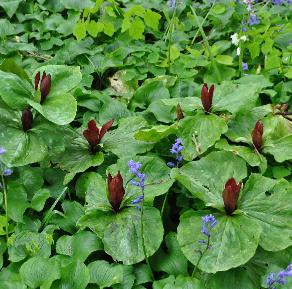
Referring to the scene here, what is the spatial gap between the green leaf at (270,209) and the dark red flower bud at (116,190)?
538 millimetres

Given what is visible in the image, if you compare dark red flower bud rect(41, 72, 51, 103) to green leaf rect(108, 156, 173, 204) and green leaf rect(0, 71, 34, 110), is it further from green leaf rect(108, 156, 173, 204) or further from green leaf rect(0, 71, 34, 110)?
green leaf rect(108, 156, 173, 204)

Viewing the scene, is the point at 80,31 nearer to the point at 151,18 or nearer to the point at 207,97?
the point at 151,18

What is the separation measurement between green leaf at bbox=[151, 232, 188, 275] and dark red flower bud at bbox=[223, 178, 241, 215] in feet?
0.92

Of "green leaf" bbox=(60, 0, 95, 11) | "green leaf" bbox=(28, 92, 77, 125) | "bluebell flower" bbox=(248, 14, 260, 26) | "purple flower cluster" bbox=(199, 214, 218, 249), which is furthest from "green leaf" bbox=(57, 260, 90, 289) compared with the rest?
"green leaf" bbox=(60, 0, 95, 11)

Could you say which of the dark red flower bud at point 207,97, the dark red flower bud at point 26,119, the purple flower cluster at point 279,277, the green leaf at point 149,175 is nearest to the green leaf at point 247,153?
the dark red flower bud at point 207,97

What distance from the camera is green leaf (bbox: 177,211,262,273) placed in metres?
2.18

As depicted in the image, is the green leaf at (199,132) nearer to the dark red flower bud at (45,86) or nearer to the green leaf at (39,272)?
the dark red flower bud at (45,86)

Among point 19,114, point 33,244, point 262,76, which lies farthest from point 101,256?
point 262,76

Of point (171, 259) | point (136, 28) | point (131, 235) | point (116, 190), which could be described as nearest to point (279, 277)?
point (171, 259)

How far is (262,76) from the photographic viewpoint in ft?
11.4

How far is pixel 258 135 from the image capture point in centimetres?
278

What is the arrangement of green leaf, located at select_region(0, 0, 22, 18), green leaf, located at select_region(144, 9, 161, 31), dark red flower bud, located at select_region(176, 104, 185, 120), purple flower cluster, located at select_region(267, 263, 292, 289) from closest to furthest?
purple flower cluster, located at select_region(267, 263, 292, 289) < dark red flower bud, located at select_region(176, 104, 185, 120) < green leaf, located at select_region(144, 9, 161, 31) < green leaf, located at select_region(0, 0, 22, 18)

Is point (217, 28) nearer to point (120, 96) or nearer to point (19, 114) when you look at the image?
point (120, 96)

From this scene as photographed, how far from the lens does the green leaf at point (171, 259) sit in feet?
7.63
